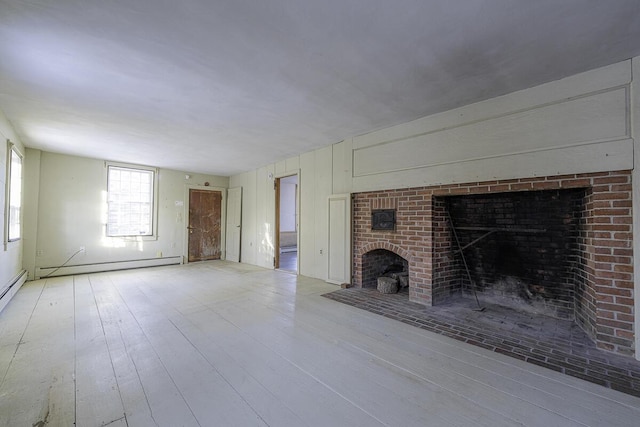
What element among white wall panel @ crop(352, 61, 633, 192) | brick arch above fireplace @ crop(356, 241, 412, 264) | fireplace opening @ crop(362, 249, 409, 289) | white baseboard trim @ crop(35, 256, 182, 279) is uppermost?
white wall panel @ crop(352, 61, 633, 192)

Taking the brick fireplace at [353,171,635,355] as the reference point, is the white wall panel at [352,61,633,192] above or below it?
above

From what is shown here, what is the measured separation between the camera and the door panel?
7266mm

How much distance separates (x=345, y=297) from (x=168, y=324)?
2.22 meters

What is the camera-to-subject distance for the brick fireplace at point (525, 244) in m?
2.25

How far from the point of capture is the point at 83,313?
10.6 feet

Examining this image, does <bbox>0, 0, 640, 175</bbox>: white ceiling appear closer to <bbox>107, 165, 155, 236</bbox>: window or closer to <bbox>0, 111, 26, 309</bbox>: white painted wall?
<bbox>0, 111, 26, 309</bbox>: white painted wall

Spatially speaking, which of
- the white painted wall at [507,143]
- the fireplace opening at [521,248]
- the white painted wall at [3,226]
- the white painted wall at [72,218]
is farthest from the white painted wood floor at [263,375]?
the white painted wall at [72,218]

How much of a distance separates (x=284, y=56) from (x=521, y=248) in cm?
345

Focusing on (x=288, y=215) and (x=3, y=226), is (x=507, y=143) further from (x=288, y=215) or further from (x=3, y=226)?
(x=288, y=215)

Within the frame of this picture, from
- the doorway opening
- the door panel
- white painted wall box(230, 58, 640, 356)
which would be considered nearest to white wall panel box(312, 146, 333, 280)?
white painted wall box(230, 58, 640, 356)

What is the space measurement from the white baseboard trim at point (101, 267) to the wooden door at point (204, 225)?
0.56m

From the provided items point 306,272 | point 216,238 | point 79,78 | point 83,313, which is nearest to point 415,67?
point 79,78

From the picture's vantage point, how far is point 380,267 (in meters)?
4.58

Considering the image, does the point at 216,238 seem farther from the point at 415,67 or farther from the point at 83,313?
the point at 415,67
